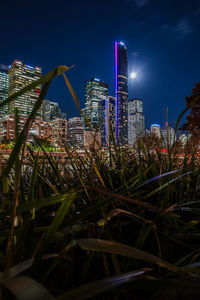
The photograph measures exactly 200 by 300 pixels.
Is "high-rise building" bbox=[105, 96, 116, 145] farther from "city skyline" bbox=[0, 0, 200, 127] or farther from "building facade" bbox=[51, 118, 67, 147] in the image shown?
"city skyline" bbox=[0, 0, 200, 127]

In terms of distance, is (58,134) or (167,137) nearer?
(167,137)

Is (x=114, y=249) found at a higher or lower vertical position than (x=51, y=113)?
lower

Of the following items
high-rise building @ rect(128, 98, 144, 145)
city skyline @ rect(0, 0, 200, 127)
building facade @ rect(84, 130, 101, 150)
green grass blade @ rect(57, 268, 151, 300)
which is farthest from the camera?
city skyline @ rect(0, 0, 200, 127)

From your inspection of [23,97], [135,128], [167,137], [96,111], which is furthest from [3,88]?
[135,128]

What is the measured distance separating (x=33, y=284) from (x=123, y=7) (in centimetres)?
8136

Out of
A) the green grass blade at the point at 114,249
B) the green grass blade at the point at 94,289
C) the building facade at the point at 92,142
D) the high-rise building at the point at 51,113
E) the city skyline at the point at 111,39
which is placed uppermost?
the city skyline at the point at 111,39

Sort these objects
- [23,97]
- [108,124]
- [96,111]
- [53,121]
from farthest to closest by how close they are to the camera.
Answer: [96,111] → [53,121] → [108,124] → [23,97]

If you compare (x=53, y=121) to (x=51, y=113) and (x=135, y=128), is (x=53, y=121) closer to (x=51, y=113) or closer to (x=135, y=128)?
(x=135, y=128)

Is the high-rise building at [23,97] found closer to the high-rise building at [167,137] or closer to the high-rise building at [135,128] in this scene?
the high-rise building at [167,137]

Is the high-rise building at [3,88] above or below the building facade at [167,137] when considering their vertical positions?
above

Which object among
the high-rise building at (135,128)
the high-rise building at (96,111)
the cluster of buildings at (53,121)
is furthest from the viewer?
the high-rise building at (135,128)

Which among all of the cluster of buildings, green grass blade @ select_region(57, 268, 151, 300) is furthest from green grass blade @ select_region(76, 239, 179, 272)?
the cluster of buildings

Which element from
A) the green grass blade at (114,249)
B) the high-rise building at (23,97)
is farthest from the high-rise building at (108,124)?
the green grass blade at (114,249)

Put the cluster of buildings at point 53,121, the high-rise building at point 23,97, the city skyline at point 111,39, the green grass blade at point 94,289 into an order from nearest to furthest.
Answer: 1. the green grass blade at point 94,289
2. the high-rise building at point 23,97
3. the cluster of buildings at point 53,121
4. the city skyline at point 111,39
